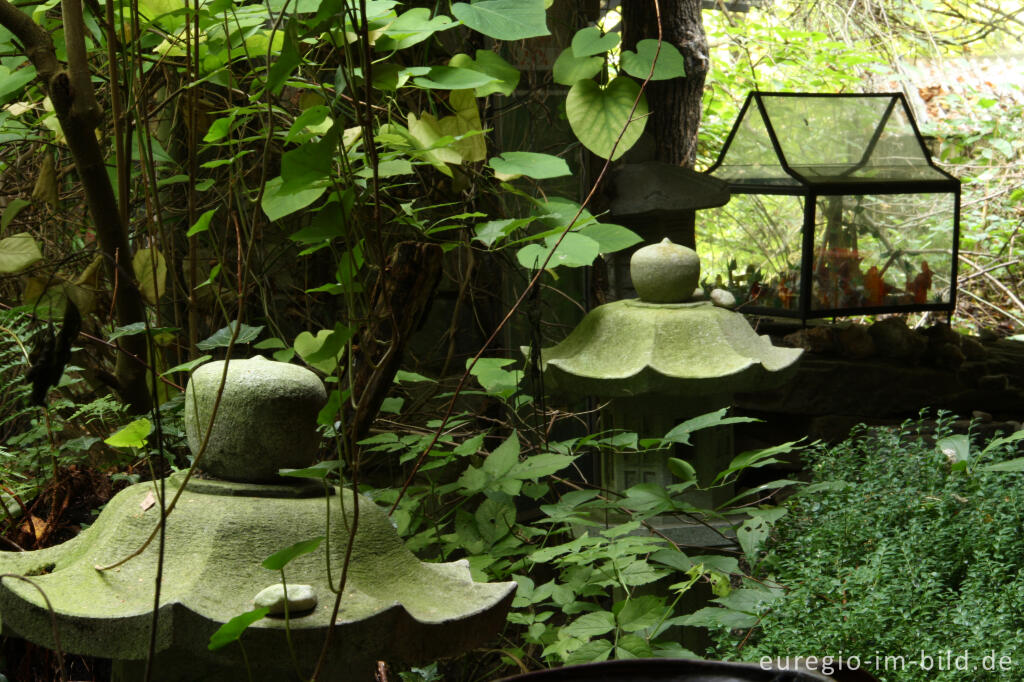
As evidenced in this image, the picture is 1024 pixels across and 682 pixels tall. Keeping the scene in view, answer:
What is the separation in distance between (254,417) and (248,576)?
172 mm

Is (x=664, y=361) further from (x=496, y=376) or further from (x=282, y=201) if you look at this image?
(x=282, y=201)

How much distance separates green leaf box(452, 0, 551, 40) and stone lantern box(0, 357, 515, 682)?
1.82 ft

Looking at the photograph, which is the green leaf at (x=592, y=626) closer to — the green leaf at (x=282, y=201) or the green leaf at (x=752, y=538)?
the green leaf at (x=752, y=538)

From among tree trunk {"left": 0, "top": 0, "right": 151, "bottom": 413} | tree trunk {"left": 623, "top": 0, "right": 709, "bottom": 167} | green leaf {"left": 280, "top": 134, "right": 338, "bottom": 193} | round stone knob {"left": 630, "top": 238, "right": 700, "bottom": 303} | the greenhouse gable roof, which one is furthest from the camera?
the greenhouse gable roof

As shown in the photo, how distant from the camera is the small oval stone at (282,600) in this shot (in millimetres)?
890

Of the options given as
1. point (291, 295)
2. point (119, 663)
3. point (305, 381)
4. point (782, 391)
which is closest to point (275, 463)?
point (305, 381)

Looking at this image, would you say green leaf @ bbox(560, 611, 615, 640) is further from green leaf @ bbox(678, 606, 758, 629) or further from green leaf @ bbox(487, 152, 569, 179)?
green leaf @ bbox(487, 152, 569, 179)

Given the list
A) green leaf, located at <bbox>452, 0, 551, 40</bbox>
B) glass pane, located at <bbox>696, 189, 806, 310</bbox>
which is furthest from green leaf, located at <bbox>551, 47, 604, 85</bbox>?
glass pane, located at <bbox>696, 189, 806, 310</bbox>

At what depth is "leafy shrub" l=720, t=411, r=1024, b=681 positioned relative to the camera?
1231 millimetres

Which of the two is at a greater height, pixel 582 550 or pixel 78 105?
pixel 78 105

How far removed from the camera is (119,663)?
1021 mm

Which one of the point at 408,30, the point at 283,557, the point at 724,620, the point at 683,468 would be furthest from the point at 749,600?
the point at 408,30

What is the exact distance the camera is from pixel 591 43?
1.64 metres

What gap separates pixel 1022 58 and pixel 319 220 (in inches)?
407
